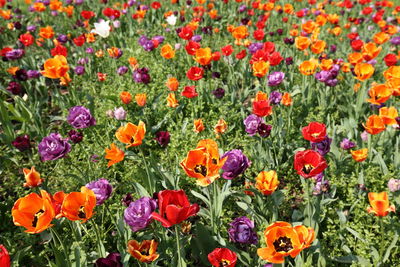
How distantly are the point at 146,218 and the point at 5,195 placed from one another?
203 centimetres

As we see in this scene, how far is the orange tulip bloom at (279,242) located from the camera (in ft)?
4.81

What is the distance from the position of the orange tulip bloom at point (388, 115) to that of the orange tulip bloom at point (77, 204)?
2.23 metres

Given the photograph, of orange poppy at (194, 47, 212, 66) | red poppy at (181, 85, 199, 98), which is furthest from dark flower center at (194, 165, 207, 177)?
orange poppy at (194, 47, 212, 66)

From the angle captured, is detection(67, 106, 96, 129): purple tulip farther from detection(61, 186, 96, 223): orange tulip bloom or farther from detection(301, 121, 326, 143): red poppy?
detection(301, 121, 326, 143): red poppy

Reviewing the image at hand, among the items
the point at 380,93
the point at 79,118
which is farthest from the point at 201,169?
the point at 380,93

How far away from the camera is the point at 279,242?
159 cm

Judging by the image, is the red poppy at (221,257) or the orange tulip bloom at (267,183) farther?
the orange tulip bloom at (267,183)

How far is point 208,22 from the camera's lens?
22.8 ft

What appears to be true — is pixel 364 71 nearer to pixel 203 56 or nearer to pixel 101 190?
pixel 203 56

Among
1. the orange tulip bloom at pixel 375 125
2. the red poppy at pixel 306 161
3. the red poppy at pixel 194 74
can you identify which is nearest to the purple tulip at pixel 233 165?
the red poppy at pixel 306 161

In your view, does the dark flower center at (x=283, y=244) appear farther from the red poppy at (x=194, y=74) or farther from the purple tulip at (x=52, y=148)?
the red poppy at (x=194, y=74)

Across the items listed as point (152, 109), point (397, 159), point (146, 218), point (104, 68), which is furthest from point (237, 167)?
point (104, 68)

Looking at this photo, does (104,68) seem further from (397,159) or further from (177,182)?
(397,159)

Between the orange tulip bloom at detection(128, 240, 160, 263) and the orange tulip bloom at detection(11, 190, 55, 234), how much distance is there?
0.41m
